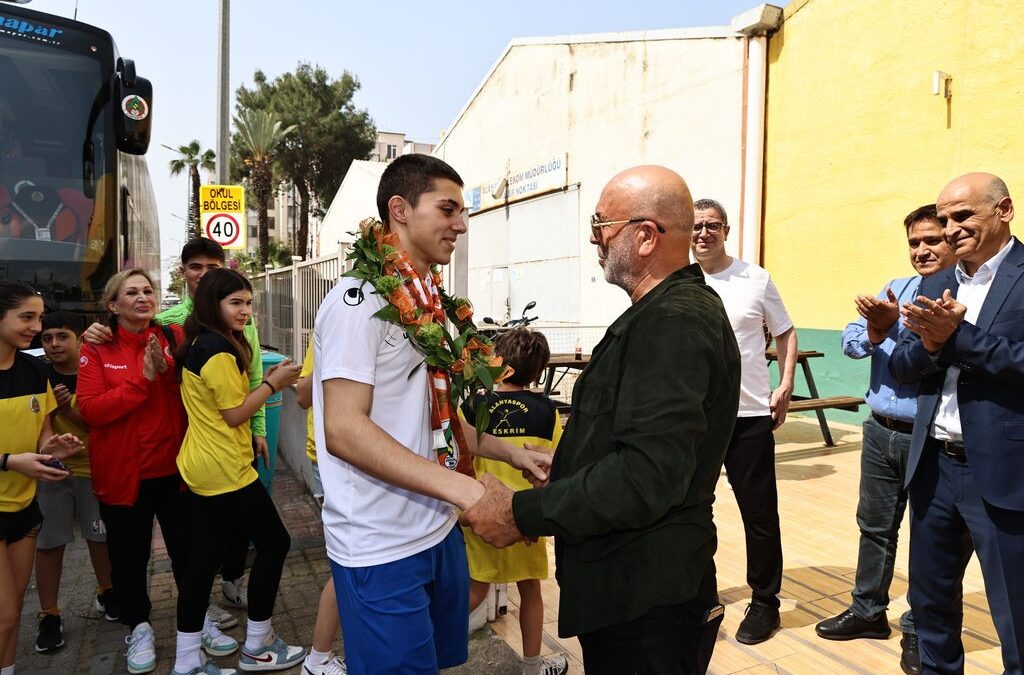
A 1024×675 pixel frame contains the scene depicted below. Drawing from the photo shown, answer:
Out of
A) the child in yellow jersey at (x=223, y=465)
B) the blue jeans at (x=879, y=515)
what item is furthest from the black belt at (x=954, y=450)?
the child in yellow jersey at (x=223, y=465)

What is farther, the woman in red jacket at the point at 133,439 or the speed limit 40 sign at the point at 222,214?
the speed limit 40 sign at the point at 222,214

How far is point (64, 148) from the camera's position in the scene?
608 cm

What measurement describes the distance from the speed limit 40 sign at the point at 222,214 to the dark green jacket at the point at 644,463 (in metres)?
9.64

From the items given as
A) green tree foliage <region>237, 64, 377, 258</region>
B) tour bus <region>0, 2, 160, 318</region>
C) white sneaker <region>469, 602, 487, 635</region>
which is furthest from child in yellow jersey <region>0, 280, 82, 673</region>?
green tree foliage <region>237, 64, 377, 258</region>

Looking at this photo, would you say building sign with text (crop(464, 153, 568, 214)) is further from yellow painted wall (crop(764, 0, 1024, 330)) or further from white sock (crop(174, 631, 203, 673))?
white sock (crop(174, 631, 203, 673))

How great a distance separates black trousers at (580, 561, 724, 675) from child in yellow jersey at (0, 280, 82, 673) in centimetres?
242

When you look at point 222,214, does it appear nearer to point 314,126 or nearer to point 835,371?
point 835,371

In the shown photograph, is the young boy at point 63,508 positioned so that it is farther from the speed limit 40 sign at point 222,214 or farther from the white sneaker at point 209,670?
the speed limit 40 sign at point 222,214

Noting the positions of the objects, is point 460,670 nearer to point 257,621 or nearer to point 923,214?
point 257,621

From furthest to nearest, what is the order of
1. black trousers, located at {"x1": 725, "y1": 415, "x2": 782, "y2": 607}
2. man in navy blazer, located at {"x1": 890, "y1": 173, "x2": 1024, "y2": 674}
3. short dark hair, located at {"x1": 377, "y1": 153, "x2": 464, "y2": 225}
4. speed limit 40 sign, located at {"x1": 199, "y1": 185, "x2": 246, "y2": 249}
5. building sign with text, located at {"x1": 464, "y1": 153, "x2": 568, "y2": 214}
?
building sign with text, located at {"x1": 464, "y1": 153, "x2": 568, "y2": 214}
speed limit 40 sign, located at {"x1": 199, "y1": 185, "x2": 246, "y2": 249}
black trousers, located at {"x1": 725, "y1": 415, "x2": 782, "y2": 607}
man in navy blazer, located at {"x1": 890, "y1": 173, "x2": 1024, "y2": 674}
short dark hair, located at {"x1": 377, "y1": 153, "x2": 464, "y2": 225}

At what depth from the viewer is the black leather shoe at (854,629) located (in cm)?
372

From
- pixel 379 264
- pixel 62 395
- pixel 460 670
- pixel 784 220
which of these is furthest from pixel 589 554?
pixel 784 220

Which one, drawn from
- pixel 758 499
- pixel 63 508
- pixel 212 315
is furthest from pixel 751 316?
pixel 63 508

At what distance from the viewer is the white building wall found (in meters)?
11.8
